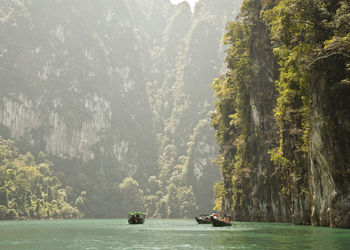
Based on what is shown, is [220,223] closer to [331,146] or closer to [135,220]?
[331,146]

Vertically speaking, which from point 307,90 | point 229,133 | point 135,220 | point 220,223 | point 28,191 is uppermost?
point 229,133

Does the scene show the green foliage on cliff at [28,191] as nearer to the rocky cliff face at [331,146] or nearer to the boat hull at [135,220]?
the boat hull at [135,220]

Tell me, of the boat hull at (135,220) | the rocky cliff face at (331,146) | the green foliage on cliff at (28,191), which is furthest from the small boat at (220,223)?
the green foliage on cliff at (28,191)

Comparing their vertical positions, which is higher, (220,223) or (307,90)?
(307,90)

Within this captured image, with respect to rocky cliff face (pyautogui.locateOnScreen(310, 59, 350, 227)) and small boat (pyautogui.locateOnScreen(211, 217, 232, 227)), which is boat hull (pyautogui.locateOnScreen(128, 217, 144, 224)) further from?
rocky cliff face (pyautogui.locateOnScreen(310, 59, 350, 227))

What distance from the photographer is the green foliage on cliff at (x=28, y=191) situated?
108 metres

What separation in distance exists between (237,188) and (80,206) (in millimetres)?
99166

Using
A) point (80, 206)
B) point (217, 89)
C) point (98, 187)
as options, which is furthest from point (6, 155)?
point (217, 89)

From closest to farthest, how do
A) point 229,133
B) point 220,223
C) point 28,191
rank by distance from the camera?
point 220,223 < point 229,133 < point 28,191

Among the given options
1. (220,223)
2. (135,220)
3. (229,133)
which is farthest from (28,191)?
(220,223)

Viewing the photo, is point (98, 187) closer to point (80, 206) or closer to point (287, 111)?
point (80, 206)

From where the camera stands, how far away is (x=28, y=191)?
11850cm

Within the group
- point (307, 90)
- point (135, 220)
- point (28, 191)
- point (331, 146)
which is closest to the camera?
point (331, 146)

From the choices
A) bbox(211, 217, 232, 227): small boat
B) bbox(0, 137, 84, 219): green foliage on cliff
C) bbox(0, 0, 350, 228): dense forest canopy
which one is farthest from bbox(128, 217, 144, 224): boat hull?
bbox(0, 137, 84, 219): green foliage on cliff
